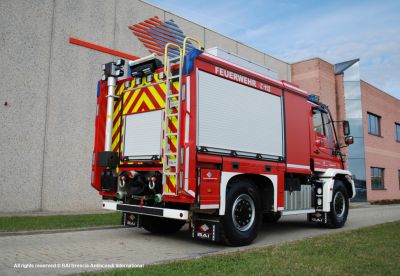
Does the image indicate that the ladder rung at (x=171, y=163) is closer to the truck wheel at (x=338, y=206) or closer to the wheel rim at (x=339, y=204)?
the truck wheel at (x=338, y=206)

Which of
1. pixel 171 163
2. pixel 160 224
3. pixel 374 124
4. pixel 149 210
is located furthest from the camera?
pixel 374 124

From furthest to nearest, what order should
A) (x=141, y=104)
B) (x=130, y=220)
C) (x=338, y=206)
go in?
(x=338, y=206) → (x=130, y=220) → (x=141, y=104)

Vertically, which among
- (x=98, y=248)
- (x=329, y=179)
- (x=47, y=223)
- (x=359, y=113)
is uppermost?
(x=359, y=113)

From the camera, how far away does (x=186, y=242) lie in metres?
7.69

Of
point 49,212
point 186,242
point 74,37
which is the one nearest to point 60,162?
point 49,212

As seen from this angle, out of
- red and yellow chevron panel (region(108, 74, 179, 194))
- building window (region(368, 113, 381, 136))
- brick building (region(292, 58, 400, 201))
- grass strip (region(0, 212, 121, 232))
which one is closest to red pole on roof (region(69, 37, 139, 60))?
grass strip (region(0, 212, 121, 232))

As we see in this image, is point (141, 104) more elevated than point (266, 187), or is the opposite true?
point (141, 104)

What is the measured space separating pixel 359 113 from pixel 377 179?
567cm

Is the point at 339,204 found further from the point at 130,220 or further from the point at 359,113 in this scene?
the point at 359,113

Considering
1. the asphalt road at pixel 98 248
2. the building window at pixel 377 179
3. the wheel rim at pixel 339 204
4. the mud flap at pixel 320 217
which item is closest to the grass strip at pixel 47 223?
the asphalt road at pixel 98 248

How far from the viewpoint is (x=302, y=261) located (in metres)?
5.46

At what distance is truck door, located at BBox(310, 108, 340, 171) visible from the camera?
976 centimetres

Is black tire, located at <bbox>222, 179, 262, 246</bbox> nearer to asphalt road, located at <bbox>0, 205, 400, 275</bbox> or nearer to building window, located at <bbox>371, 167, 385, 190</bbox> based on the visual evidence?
asphalt road, located at <bbox>0, 205, 400, 275</bbox>

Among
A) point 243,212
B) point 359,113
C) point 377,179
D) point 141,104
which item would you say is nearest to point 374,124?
point 359,113
